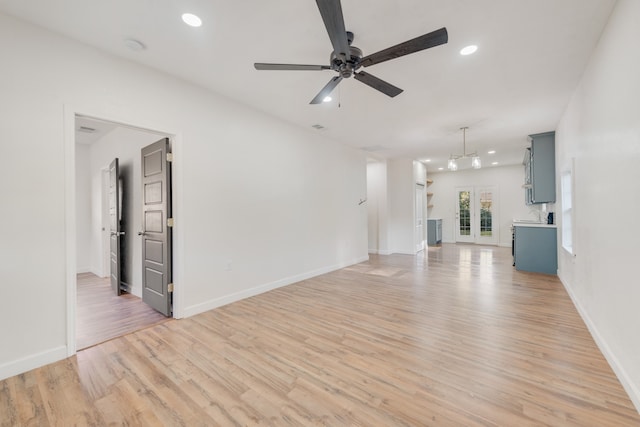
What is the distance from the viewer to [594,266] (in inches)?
107

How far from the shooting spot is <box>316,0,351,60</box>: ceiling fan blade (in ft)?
5.15

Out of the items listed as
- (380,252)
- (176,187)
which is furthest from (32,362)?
(380,252)

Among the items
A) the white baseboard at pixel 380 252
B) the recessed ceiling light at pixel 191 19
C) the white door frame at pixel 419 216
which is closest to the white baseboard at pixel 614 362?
the recessed ceiling light at pixel 191 19

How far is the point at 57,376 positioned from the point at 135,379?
65 cm

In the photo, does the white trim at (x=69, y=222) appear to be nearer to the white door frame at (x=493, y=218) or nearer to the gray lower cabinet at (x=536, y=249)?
the gray lower cabinet at (x=536, y=249)

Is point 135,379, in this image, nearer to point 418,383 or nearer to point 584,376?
point 418,383

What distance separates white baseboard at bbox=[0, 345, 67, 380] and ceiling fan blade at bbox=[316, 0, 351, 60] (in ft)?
11.1

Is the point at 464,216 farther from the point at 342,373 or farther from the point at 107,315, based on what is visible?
the point at 107,315

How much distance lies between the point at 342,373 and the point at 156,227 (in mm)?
2863

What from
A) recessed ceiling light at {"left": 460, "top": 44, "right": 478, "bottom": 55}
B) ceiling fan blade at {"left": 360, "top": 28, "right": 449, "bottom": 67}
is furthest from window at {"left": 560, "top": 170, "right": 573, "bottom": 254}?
ceiling fan blade at {"left": 360, "top": 28, "right": 449, "bottom": 67}

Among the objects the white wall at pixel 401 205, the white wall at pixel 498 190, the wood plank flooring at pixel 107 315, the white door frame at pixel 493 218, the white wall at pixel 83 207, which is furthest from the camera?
the white door frame at pixel 493 218

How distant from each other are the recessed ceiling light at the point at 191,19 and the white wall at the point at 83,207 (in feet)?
17.6

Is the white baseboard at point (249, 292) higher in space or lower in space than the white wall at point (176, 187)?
lower

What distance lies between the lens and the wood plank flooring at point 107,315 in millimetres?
2844
